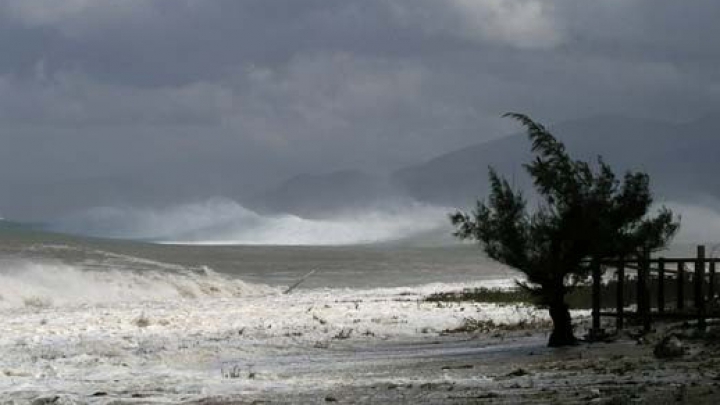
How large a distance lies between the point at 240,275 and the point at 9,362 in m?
44.8

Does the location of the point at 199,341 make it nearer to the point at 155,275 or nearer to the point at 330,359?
the point at 330,359

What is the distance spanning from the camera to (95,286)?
49.8 meters

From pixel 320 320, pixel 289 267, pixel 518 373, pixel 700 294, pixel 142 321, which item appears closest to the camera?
pixel 518 373

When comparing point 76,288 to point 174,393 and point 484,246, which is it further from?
point 174,393

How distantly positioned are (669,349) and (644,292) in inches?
170

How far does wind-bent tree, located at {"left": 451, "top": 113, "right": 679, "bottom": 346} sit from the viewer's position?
22.2 m

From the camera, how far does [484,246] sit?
23328 millimetres

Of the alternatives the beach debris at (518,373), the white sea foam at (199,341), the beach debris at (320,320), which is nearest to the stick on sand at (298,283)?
the white sea foam at (199,341)

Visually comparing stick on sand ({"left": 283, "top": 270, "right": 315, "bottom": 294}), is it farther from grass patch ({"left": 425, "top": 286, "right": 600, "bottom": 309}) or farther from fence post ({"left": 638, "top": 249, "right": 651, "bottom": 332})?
fence post ({"left": 638, "top": 249, "right": 651, "bottom": 332})

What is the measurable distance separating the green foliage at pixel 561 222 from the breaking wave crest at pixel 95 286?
24006mm

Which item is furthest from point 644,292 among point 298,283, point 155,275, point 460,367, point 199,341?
point 298,283

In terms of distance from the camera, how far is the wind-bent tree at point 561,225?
22172 mm

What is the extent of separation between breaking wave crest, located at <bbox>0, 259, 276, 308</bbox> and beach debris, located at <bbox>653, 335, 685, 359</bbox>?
28724 millimetres

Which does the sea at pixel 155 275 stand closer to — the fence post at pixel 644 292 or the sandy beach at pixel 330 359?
the sandy beach at pixel 330 359
